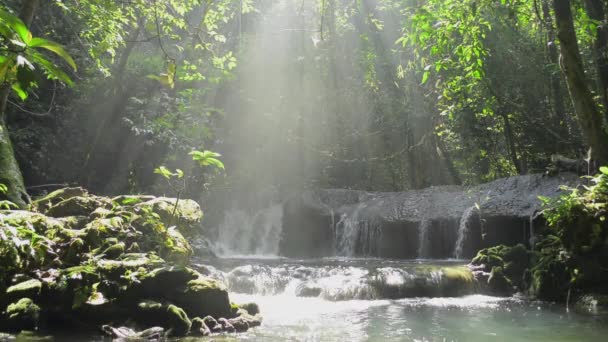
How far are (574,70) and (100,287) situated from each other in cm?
694

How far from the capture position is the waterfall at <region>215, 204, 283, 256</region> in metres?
17.8

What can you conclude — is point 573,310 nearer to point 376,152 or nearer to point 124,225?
point 124,225

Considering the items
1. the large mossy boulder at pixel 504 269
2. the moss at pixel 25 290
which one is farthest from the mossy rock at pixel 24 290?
the large mossy boulder at pixel 504 269

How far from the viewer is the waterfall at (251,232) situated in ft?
58.5

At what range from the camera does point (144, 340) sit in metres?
5.65

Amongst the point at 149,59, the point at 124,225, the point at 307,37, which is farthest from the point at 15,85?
the point at 307,37

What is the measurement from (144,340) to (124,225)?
2640 millimetres

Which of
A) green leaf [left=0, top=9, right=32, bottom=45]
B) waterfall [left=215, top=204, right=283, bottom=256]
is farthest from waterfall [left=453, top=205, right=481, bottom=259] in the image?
green leaf [left=0, top=9, right=32, bottom=45]

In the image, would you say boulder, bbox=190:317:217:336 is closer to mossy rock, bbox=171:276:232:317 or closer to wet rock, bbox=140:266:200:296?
mossy rock, bbox=171:276:232:317

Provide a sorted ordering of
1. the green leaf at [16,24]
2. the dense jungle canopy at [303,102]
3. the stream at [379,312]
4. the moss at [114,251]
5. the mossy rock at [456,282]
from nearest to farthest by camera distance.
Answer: the green leaf at [16,24]
the stream at [379,312]
the moss at [114,251]
the dense jungle canopy at [303,102]
the mossy rock at [456,282]

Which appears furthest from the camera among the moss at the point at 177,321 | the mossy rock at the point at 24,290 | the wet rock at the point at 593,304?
the wet rock at the point at 593,304

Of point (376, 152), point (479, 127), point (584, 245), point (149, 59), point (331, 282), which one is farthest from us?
point (376, 152)

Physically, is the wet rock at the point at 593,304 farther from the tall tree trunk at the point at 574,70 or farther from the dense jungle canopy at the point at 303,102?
the tall tree trunk at the point at 574,70

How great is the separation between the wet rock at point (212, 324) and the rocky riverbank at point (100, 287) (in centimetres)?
1
